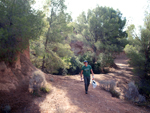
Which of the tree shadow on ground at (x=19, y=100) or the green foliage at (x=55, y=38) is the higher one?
the green foliage at (x=55, y=38)

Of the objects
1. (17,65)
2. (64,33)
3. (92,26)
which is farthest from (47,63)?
(92,26)

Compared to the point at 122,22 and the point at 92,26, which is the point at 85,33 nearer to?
the point at 92,26

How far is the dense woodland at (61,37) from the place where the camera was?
15.3 ft

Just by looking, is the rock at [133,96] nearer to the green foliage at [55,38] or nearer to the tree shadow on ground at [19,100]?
the tree shadow on ground at [19,100]

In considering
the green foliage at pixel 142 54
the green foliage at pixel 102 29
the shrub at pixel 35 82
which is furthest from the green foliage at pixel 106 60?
the shrub at pixel 35 82

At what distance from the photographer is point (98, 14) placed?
19.4 meters

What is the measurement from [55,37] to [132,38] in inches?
319

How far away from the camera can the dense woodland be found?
467 cm

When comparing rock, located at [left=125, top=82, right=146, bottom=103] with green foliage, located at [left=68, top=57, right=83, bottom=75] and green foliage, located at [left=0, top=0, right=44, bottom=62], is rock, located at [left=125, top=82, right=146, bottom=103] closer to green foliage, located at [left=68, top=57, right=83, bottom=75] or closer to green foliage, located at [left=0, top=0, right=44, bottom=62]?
green foliage, located at [left=0, top=0, right=44, bottom=62]

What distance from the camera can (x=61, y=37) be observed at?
10820 mm

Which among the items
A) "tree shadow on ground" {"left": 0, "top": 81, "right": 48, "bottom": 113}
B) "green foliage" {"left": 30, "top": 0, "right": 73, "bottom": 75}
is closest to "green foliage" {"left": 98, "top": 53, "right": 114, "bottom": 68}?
"green foliage" {"left": 30, "top": 0, "right": 73, "bottom": 75}

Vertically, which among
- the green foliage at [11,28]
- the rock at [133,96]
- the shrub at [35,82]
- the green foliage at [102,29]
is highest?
the green foliage at [102,29]

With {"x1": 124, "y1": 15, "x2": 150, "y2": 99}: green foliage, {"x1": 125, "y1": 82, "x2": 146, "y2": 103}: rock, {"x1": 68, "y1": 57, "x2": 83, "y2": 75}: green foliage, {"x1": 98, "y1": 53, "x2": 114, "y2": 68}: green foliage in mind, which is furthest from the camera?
{"x1": 98, "y1": 53, "x2": 114, "y2": 68}: green foliage

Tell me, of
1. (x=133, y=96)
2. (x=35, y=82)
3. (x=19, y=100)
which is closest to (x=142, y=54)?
(x=133, y=96)
